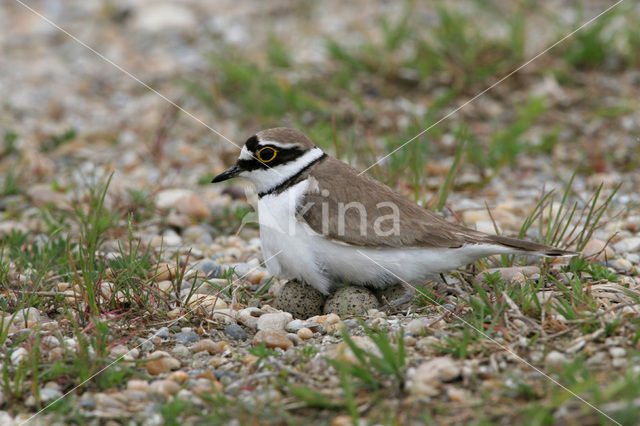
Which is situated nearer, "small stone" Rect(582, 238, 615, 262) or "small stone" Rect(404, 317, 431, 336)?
"small stone" Rect(404, 317, 431, 336)

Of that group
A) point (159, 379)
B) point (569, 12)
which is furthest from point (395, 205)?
point (569, 12)

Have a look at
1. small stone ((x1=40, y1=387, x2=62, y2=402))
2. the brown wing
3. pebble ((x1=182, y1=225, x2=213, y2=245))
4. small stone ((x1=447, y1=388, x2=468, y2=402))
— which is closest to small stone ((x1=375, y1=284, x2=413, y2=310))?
the brown wing

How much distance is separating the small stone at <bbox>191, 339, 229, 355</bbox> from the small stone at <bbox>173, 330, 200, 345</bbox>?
0.33ft

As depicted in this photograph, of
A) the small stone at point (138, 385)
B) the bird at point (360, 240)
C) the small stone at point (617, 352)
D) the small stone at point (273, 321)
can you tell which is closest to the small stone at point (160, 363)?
the small stone at point (138, 385)

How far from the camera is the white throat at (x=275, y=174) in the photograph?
4.60 m

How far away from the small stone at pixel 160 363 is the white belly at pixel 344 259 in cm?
94

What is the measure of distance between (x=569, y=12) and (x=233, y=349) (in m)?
7.71

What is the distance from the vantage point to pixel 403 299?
4285 millimetres

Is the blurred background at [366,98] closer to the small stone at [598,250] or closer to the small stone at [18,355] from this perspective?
the small stone at [598,250]

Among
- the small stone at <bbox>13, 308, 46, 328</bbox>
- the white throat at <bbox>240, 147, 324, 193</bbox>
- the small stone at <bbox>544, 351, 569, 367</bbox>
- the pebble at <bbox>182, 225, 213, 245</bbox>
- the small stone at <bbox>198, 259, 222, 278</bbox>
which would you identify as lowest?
the small stone at <bbox>544, 351, 569, 367</bbox>

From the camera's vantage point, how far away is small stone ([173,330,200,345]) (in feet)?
13.0

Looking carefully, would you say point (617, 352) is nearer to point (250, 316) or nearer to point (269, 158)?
point (250, 316)

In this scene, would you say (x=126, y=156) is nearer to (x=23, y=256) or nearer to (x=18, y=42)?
(x=23, y=256)

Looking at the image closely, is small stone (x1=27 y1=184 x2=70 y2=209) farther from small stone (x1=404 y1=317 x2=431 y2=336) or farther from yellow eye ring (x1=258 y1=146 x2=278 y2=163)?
small stone (x1=404 y1=317 x2=431 y2=336)
